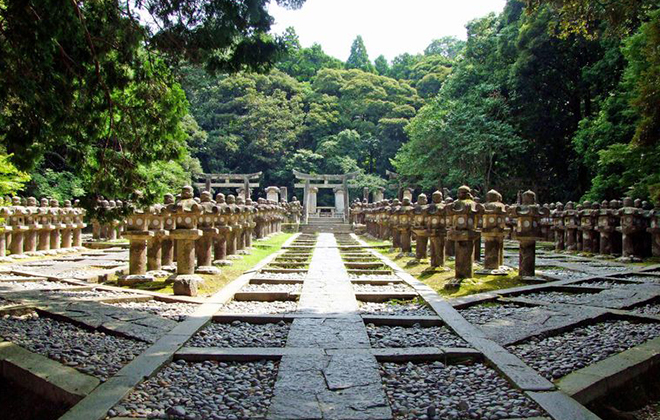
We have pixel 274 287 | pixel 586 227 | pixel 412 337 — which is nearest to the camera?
pixel 412 337

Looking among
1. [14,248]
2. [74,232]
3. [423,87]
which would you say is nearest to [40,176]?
[74,232]

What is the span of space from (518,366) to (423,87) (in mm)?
45938

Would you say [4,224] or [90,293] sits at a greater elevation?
[4,224]

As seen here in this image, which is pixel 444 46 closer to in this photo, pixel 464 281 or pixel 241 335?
pixel 464 281

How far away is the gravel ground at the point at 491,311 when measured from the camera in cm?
612

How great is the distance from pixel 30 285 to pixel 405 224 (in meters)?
9.69

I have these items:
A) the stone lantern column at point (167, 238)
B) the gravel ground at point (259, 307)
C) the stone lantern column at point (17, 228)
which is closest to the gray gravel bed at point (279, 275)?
the stone lantern column at point (167, 238)

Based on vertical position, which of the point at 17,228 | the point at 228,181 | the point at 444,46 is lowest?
the point at 17,228

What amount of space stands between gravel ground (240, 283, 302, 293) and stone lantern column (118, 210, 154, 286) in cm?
195

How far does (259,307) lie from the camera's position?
7.05m

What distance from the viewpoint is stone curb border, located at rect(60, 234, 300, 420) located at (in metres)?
3.21

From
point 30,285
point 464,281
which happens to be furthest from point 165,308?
point 464,281

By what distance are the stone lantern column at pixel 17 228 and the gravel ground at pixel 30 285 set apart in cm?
496

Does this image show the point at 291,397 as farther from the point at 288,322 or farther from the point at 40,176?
the point at 40,176
